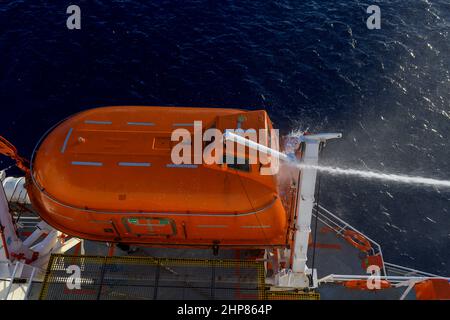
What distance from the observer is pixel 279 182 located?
611 inches

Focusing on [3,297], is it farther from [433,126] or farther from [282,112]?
[433,126]

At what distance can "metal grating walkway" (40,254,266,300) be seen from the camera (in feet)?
45.5

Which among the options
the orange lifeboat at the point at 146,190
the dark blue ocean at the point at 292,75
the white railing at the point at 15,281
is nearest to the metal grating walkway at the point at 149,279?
the white railing at the point at 15,281

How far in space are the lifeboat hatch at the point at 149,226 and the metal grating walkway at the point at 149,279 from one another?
1219 millimetres

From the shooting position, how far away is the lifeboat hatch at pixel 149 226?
1527cm

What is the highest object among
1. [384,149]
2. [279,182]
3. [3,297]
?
[279,182]

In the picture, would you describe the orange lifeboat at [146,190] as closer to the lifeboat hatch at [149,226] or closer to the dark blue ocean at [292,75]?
the lifeboat hatch at [149,226]

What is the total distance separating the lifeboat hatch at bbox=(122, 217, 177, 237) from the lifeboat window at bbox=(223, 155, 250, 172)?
2.87 m

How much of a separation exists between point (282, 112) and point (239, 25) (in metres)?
9.75

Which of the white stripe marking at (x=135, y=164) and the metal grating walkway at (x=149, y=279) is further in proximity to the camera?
the white stripe marking at (x=135, y=164)

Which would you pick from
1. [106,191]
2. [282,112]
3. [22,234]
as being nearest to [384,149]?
[282,112]

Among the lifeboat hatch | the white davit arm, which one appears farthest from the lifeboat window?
the lifeboat hatch

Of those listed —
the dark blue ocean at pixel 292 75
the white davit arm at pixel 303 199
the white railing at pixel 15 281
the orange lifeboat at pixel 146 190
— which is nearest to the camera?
the white davit arm at pixel 303 199

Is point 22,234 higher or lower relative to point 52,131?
lower
